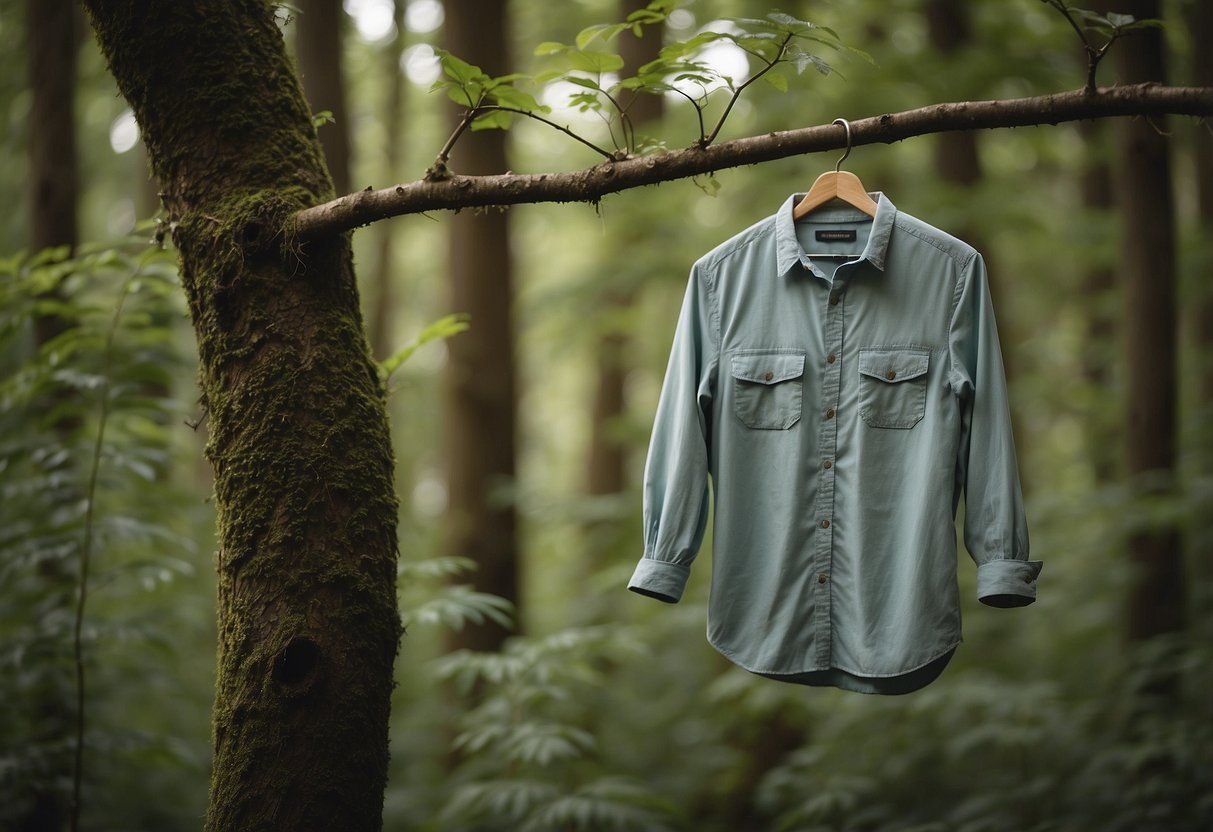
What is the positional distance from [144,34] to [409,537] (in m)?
6.87

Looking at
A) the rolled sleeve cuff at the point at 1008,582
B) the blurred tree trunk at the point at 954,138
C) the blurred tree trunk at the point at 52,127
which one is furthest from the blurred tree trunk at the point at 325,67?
the blurred tree trunk at the point at 954,138

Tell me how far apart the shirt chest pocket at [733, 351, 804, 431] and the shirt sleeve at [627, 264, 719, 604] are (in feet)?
0.30

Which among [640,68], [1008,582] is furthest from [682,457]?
[640,68]

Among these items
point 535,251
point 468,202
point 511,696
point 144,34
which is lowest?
point 511,696

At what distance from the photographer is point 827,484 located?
2152 mm

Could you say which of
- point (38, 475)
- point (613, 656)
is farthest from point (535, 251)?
point (38, 475)

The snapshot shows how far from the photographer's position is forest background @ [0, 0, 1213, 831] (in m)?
3.24

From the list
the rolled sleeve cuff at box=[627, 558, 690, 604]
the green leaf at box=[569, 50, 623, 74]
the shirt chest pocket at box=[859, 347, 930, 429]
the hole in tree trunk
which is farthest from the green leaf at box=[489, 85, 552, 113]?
the hole in tree trunk

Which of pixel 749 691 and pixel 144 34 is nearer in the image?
pixel 144 34

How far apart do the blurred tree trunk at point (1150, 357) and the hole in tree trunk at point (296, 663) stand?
462 cm

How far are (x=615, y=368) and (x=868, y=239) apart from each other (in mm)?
6624

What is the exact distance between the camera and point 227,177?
2018 mm

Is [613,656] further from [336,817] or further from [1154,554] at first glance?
[336,817]

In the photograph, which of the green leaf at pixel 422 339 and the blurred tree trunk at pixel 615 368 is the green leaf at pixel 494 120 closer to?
the green leaf at pixel 422 339
